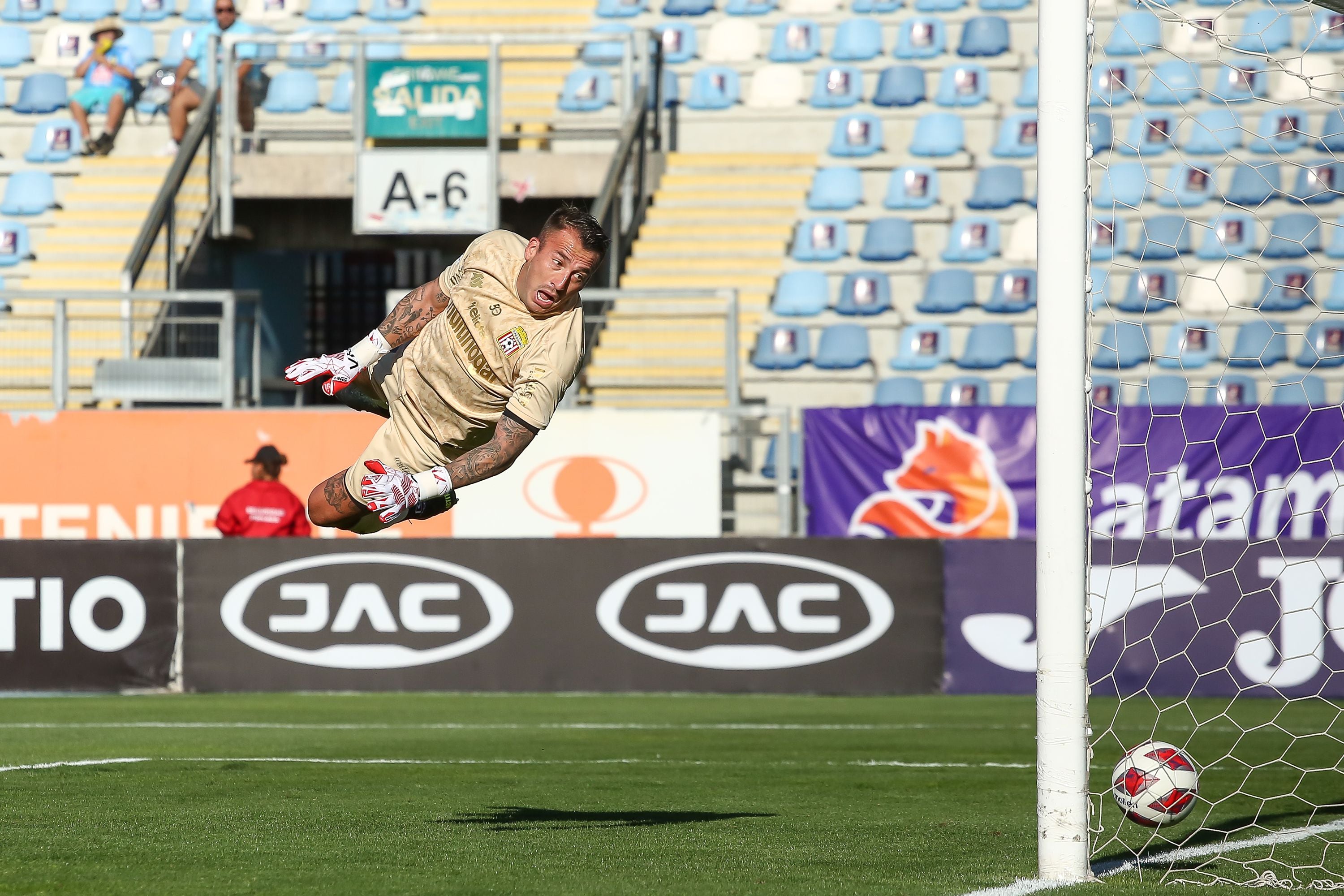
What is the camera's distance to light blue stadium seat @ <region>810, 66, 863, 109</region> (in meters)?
21.2

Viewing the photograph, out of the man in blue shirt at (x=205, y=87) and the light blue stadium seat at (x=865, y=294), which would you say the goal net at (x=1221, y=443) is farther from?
the man in blue shirt at (x=205, y=87)

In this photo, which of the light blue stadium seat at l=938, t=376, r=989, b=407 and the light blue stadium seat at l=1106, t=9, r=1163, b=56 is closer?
the light blue stadium seat at l=938, t=376, r=989, b=407

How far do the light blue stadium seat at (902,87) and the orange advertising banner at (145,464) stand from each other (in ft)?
27.6

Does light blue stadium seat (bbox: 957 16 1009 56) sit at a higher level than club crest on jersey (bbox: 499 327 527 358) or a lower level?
higher

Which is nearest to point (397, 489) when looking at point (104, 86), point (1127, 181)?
point (1127, 181)

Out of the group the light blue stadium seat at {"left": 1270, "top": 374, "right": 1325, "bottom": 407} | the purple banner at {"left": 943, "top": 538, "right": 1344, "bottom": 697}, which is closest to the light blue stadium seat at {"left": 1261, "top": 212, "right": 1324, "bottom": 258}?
the light blue stadium seat at {"left": 1270, "top": 374, "right": 1325, "bottom": 407}

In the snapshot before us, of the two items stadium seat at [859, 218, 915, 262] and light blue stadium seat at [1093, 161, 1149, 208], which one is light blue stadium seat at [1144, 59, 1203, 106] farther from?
stadium seat at [859, 218, 915, 262]

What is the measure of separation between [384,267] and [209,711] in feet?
47.4

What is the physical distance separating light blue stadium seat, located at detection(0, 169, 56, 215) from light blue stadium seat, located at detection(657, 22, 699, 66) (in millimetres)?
7762

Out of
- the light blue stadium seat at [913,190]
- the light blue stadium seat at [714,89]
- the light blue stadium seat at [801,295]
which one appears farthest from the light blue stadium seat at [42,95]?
the light blue stadium seat at [913,190]

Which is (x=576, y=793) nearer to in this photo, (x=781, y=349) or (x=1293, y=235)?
(x=781, y=349)

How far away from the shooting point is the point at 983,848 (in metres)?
6.75

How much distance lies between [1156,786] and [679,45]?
53.7ft

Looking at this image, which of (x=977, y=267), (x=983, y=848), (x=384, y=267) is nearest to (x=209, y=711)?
(x=983, y=848)
